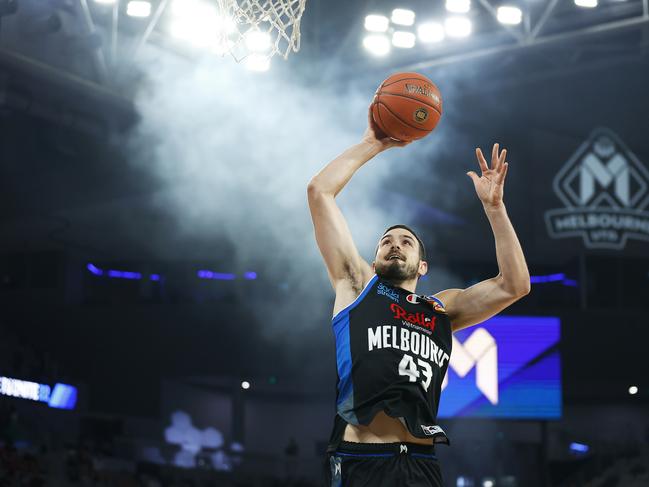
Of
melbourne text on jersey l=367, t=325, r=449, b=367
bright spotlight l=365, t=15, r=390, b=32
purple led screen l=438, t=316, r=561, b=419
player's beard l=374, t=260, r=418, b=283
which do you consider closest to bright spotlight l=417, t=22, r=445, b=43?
bright spotlight l=365, t=15, r=390, b=32

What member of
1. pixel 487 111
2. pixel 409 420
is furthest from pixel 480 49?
pixel 409 420

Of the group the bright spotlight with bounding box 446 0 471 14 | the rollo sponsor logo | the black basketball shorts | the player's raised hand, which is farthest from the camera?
the bright spotlight with bounding box 446 0 471 14

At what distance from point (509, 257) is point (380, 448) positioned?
92 cm

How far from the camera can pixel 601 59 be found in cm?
1316

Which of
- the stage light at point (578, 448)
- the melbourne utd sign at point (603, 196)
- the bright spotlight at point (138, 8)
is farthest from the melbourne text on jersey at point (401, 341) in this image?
the stage light at point (578, 448)

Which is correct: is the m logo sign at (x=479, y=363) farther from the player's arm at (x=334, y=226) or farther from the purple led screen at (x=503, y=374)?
the player's arm at (x=334, y=226)

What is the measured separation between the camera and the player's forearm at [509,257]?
3.56 metres

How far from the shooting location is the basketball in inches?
145

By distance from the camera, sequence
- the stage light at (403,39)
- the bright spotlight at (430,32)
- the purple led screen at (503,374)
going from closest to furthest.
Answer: the bright spotlight at (430,32)
the stage light at (403,39)
the purple led screen at (503,374)

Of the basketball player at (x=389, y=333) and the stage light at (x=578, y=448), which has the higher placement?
the stage light at (x=578, y=448)

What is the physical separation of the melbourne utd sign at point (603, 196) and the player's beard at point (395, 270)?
11.9 metres

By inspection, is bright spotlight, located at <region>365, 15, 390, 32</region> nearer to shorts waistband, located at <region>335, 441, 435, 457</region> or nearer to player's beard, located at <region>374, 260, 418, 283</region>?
player's beard, located at <region>374, 260, 418, 283</region>

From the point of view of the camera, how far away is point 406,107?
3756 millimetres

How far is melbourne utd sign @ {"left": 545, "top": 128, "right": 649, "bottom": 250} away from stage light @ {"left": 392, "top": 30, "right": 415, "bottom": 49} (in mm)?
4655
